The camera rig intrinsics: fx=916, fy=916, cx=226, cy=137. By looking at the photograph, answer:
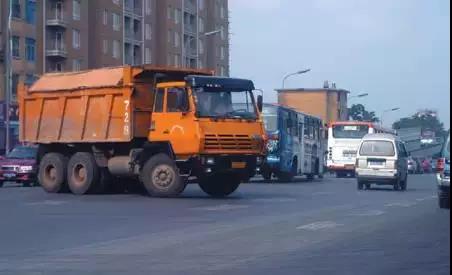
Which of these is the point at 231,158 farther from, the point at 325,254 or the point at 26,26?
the point at 26,26

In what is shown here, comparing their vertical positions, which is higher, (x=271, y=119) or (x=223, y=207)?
(x=271, y=119)

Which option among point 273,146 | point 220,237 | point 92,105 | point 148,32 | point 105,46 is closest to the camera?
point 220,237

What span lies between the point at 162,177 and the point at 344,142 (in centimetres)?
3203

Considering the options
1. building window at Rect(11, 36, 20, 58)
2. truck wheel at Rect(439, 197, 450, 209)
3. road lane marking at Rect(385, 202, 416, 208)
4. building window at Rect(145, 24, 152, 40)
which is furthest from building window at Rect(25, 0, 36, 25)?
truck wheel at Rect(439, 197, 450, 209)

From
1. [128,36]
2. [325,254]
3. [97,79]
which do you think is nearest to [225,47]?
[128,36]

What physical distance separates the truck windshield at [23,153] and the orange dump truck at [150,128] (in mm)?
8963

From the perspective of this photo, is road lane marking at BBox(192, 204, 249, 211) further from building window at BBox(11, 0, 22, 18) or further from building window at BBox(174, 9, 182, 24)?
building window at BBox(174, 9, 182, 24)

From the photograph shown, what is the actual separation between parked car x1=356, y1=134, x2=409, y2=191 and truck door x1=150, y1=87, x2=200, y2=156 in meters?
12.2

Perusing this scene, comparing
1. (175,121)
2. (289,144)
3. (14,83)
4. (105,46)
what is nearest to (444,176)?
(175,121)

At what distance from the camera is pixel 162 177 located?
2523 centimetres

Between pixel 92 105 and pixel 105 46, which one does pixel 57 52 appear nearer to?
pixel 105 46

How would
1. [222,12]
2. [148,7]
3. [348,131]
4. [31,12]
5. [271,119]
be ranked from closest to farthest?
1. [271,119]
2. [348,131]
3. [31,12]
4. [148,7]
5. [222,12]

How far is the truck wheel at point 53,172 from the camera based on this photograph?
27.9 meters

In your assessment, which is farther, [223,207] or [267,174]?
[267,174]
